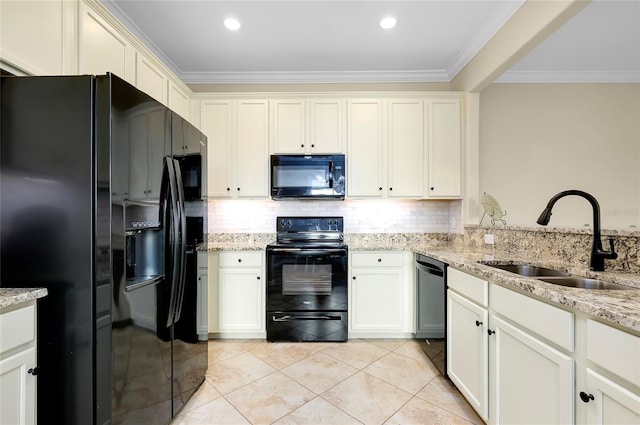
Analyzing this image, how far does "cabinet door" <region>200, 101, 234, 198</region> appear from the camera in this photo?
3.02 meters

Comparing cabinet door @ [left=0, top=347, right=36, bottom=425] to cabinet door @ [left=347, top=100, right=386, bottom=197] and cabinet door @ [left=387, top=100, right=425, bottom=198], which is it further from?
cabinet door @ [left=387, top=100, right=425, bottom=198]

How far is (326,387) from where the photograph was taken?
6.71 ft

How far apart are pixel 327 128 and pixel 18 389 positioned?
108 inches

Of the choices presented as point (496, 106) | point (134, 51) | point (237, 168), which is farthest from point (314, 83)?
point (496, 106)

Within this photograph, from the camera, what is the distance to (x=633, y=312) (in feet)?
2.77

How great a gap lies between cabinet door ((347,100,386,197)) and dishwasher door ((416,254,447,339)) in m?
0.88

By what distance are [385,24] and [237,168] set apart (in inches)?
73.4

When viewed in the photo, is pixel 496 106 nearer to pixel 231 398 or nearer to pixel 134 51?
pixel 134 51

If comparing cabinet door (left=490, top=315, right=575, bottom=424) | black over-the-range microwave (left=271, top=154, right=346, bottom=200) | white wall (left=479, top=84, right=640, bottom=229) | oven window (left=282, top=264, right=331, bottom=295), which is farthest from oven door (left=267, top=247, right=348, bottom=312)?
white wall (left=479, top=84, right=640, bottom=229)

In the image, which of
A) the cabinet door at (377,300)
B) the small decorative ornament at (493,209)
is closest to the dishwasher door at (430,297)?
the cabinet door at (377,300)

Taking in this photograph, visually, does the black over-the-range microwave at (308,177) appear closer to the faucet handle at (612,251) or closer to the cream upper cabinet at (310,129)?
the cream upper cabinet at (310,129)

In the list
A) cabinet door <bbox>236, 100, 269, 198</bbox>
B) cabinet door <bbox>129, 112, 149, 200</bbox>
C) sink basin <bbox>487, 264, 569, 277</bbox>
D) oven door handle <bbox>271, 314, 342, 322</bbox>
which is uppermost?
cabinet door <bbox>236, 100, 269, 198</bbox>

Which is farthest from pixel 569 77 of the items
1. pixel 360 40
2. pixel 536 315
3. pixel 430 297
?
pixel 536 315

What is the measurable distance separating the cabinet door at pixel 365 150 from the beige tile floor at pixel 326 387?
153 cm
